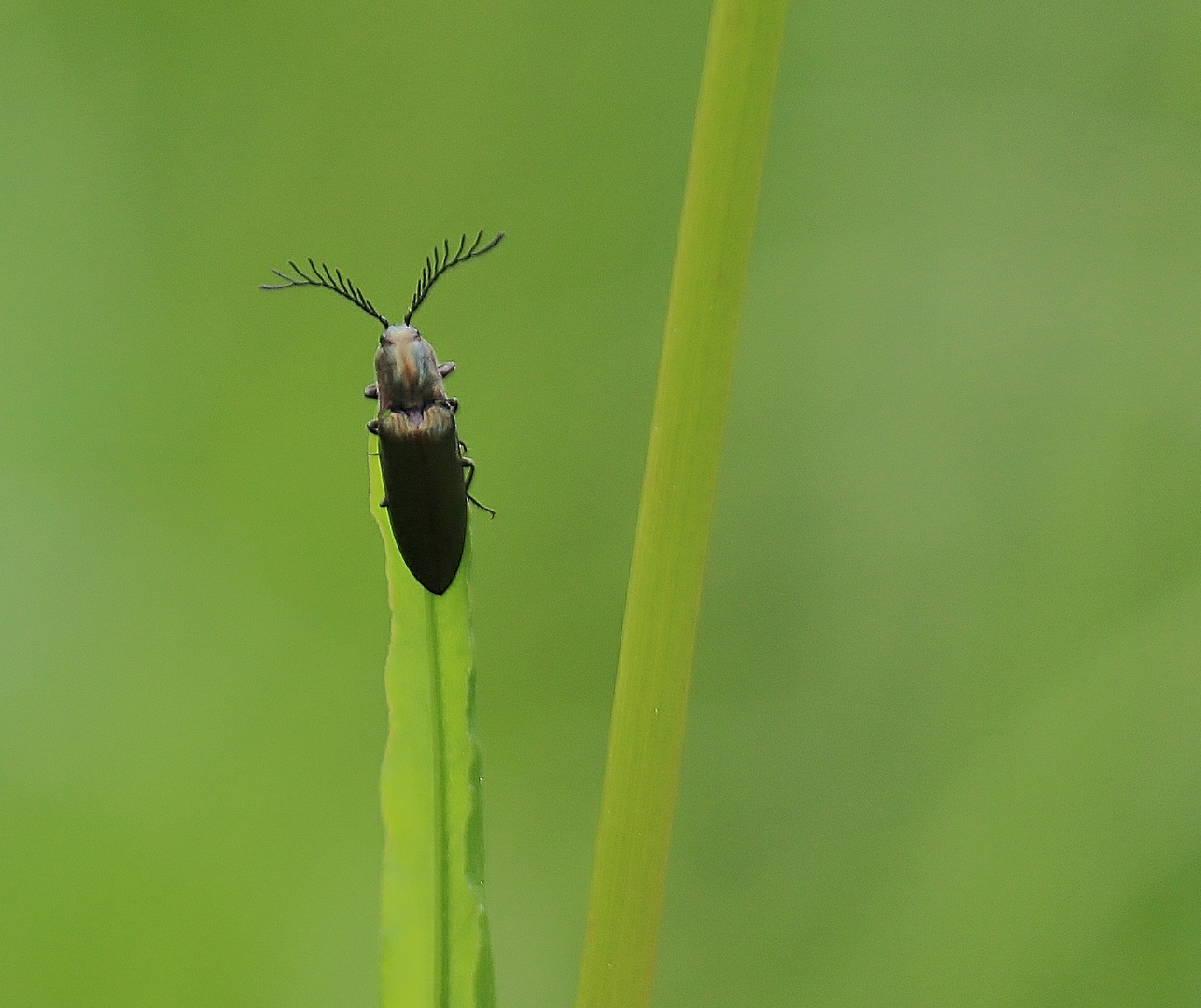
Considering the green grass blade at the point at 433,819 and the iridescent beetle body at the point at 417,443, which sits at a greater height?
the iridescent beetle body at the point at 417,443

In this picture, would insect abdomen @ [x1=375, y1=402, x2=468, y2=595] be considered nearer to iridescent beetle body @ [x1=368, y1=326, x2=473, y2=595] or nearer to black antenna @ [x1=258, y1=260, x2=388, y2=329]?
iridescent beetle body @ [x1=368, y1=326, x2=473, y2=595]

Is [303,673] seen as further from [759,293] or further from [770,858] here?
[759,293]

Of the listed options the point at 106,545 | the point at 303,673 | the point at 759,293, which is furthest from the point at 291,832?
the point at 759,293

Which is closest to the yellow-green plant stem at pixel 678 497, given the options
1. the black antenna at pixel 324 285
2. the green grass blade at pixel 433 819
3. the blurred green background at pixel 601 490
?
the green grass blade at pixel 433 819

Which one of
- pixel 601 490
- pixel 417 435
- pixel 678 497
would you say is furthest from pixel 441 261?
pixel 678 497

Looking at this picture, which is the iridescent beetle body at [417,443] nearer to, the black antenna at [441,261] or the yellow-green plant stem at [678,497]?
the black antenna at [441,261]

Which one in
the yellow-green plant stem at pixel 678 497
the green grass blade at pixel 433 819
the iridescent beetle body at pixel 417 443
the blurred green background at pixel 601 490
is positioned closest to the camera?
the yellow-green plant stem at pixel 678 497

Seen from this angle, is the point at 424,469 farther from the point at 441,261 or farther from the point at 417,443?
the point at 441,261
